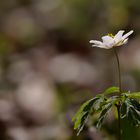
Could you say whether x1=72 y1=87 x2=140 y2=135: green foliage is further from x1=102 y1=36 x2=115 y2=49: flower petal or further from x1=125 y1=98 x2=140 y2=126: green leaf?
x1=102 y1=36 x2=115 y2=49: flower petal

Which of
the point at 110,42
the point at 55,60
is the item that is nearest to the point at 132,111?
the point at 110,42

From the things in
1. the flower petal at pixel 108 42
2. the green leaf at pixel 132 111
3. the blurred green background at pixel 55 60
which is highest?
the blurred green background at pixel 55 60

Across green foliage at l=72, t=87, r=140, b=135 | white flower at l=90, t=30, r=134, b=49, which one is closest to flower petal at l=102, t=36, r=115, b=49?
white flower at l=90, t=30, r=134, b=49

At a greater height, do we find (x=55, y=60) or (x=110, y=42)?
(x=55, y=60)

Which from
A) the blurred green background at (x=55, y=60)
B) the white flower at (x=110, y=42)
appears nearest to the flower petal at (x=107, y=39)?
the white flower at (x=110, y=42)

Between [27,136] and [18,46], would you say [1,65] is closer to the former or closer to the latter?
[18,46]

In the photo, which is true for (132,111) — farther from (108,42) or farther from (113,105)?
(108,42)

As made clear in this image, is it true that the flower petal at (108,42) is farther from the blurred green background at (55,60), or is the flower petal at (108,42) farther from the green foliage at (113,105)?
the blurred green background at (55,60)

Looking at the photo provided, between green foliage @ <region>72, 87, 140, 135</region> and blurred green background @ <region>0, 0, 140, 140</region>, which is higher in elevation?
blurred green background @ <region>0, 0, 140, 140</region>

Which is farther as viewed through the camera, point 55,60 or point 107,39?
point 55,60
